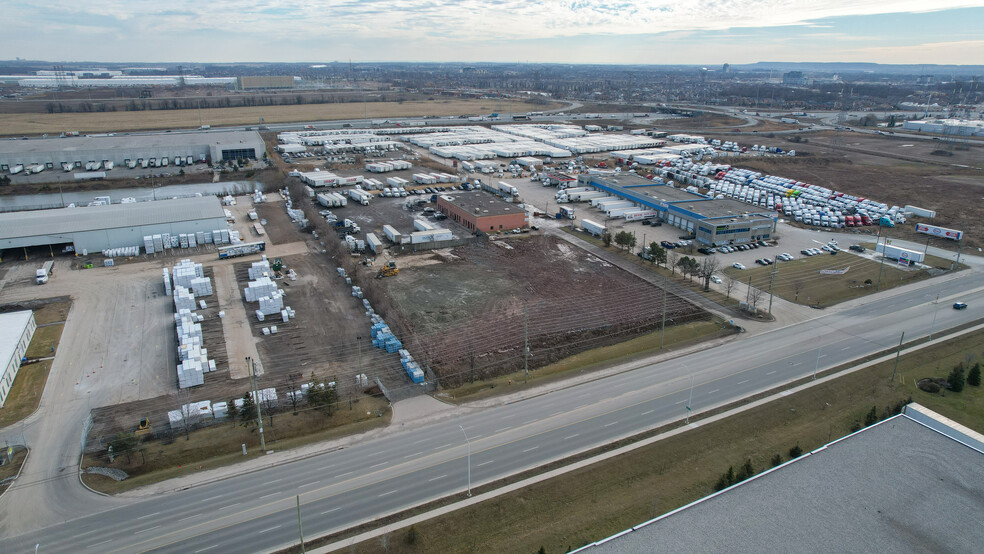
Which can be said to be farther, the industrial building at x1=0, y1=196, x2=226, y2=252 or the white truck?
the industrial building at x1=0, y1=196, x2=226, y2=252

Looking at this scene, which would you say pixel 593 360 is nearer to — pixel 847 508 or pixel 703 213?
pixel 847 508

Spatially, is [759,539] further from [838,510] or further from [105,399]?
[105,399]

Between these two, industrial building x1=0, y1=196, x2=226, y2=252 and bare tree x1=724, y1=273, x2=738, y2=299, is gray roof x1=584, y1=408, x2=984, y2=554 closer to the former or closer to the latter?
bare tree x1=724, y1=273, x2=738, y2=299

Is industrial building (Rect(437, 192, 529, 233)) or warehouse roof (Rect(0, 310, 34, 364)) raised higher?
industrial building (Rect(437, 192, 529, 233))

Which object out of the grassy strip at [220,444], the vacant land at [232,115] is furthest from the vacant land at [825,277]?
the vacant land at [232,115]

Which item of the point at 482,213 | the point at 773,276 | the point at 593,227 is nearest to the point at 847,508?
the point at 773,276

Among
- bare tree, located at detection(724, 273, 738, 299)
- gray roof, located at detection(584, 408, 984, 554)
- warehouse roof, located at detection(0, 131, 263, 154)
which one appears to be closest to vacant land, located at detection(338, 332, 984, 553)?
gray roof, located at detection(584, 408, 984, 554)

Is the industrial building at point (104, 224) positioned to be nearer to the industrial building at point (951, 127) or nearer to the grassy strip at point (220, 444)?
the grassy strip at point (220, 444)
